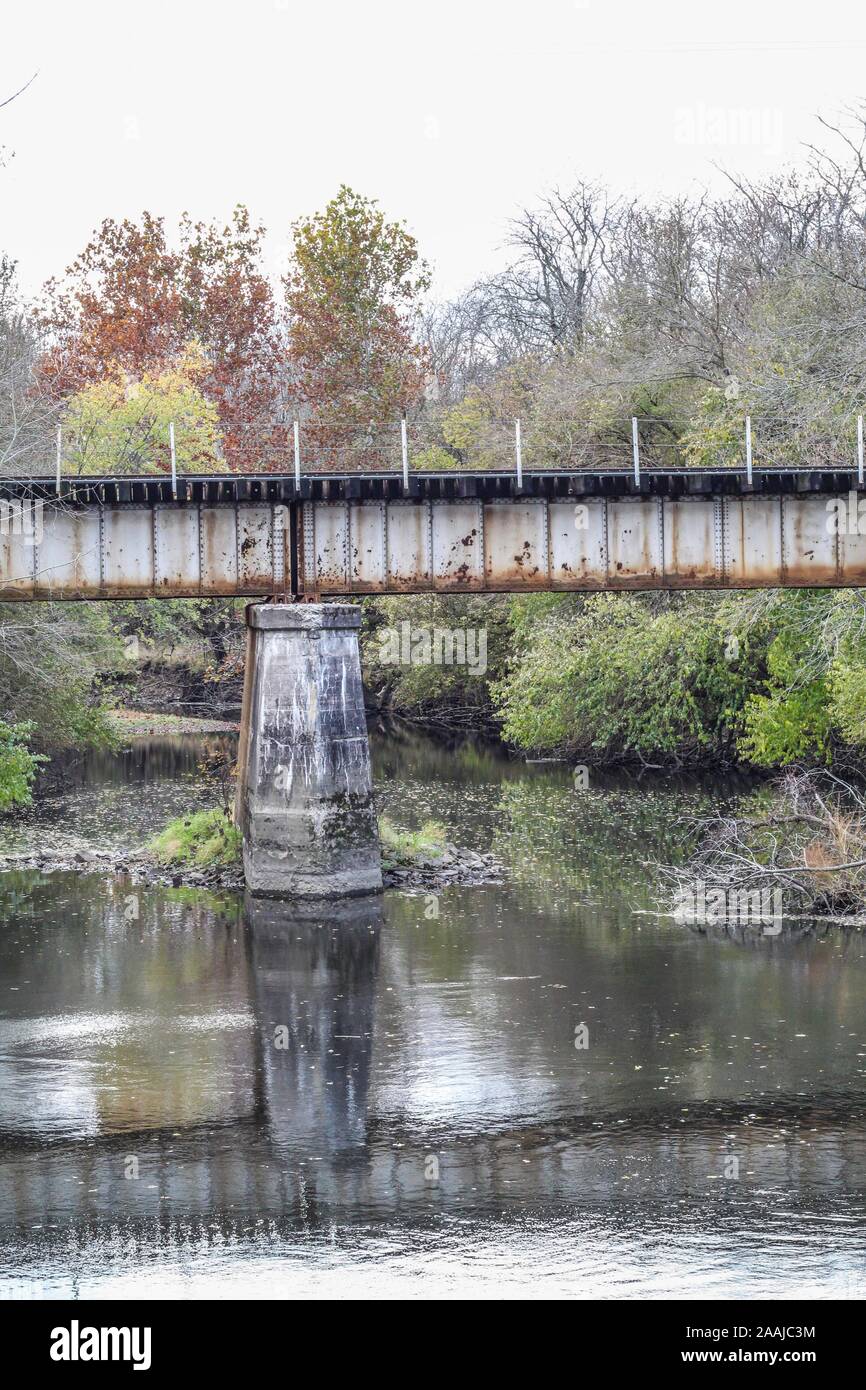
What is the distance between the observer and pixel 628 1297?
13273mm

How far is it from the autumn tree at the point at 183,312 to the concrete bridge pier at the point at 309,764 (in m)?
46.1

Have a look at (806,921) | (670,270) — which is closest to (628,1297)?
(806,921)

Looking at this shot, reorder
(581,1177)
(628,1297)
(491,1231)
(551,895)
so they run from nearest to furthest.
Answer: (628,1297) → (491,1231) → (581,1177) → (551,895)

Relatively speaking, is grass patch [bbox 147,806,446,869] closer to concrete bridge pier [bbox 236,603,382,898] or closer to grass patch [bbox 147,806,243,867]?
grass patch [bbox 147,806,243,867]

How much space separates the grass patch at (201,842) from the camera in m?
31.0

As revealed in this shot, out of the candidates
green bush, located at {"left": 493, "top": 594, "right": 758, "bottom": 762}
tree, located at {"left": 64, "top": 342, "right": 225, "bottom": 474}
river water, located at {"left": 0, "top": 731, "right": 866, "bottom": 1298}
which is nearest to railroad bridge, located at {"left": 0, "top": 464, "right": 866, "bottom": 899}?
river water, located at {"left": 0, "top": 731, "right": 866, "bottom": 1298}

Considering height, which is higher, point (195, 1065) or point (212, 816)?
point (212, 816)

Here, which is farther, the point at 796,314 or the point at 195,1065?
the point at 796,314

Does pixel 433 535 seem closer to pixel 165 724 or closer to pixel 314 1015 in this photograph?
pixel 314 1015

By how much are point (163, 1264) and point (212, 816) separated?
1834cm

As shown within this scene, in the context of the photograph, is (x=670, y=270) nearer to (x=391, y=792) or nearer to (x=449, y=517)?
(x=391, y=792)

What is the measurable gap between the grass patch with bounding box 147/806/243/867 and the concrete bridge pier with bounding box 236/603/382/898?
1678 mm

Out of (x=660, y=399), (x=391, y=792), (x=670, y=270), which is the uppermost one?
(x=670, y=270)

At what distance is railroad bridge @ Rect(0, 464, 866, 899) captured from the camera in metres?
28.8
